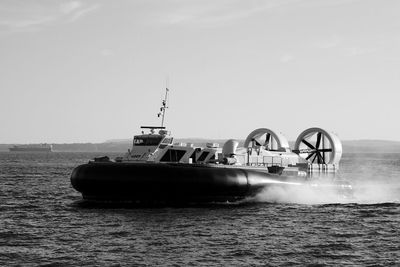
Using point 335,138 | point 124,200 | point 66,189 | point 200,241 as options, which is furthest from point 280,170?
point 66,189

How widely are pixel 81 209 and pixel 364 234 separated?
11.0m

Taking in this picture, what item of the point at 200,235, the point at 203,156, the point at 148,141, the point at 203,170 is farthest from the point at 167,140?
the point at 200,235

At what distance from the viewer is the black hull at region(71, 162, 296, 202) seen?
22828 millimetres

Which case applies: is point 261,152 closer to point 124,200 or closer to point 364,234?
point 124,200

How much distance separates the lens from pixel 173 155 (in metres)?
26.2

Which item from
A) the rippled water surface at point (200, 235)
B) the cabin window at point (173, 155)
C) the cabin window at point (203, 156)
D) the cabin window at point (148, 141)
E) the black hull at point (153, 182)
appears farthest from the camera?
the cabin window at point (148, 141)

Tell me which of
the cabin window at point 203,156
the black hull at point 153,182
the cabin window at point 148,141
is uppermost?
the cabin window at point 148,141

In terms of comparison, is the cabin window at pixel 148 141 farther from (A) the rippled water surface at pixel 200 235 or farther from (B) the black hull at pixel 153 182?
(A) the rippled water surface at pixel 200 235

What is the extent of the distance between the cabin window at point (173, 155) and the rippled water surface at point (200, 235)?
10.0 feet

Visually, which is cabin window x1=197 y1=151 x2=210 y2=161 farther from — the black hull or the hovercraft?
the black hull

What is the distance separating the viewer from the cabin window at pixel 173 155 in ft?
85.6

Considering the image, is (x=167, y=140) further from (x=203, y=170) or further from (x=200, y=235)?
(x=200, y=235)

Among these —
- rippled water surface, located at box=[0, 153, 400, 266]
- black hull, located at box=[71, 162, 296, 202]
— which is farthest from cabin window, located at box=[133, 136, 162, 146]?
rippled water surface, located at box=[0, 153, 400, 266]

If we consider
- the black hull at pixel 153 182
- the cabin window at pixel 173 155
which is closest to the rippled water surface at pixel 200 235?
the black hull at pixel 153 182
